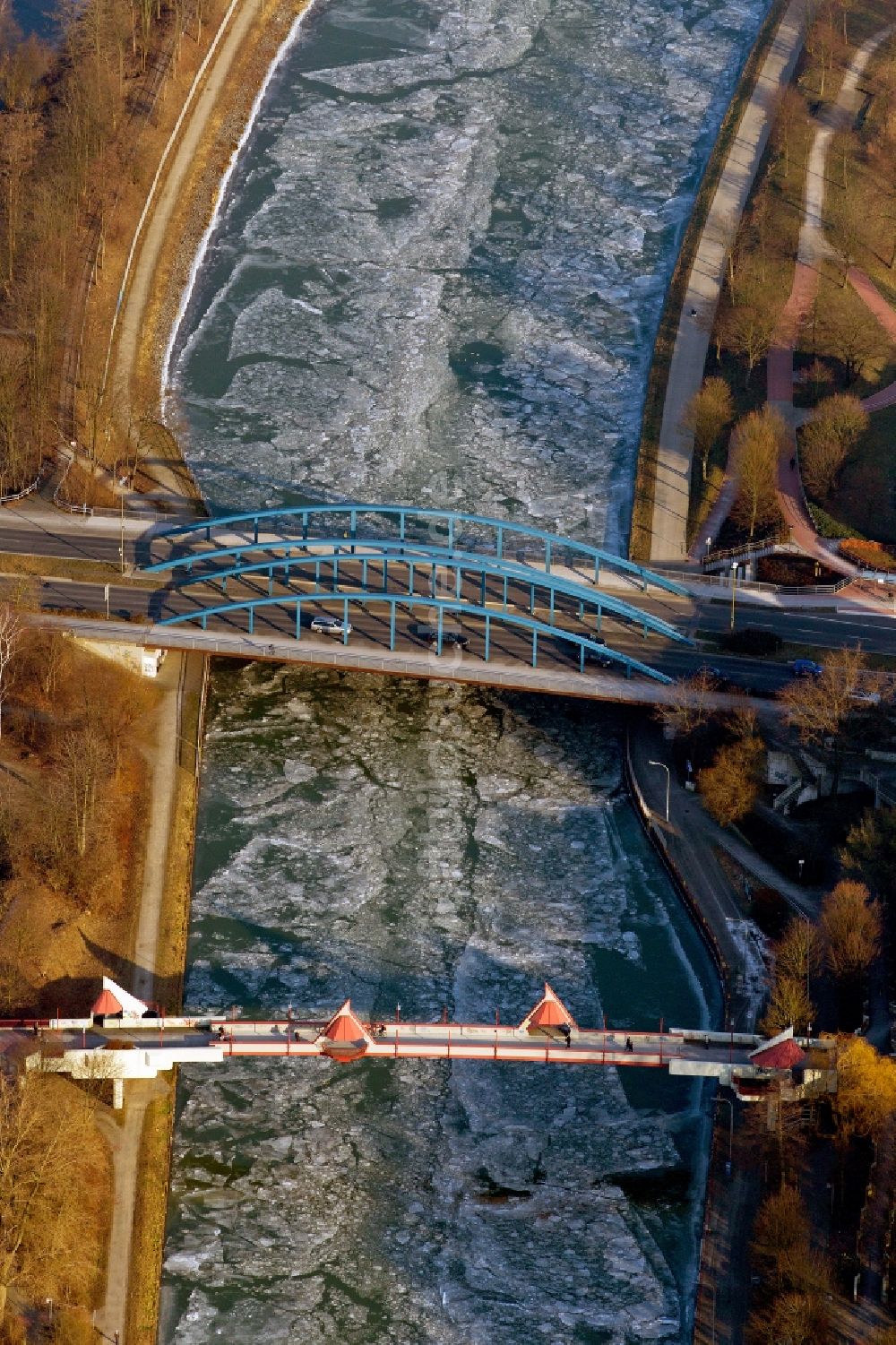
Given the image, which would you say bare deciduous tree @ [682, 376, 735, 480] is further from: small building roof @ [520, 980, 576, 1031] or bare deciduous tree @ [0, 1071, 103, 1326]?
bare deciduous tree @ [0, 1071, 103, 1326]

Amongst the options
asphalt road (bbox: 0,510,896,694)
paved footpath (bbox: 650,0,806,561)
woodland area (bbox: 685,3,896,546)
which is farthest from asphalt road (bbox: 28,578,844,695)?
woodland area (bbox: 685,3,896,546)

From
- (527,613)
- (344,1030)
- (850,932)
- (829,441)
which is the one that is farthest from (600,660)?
(344,1030)

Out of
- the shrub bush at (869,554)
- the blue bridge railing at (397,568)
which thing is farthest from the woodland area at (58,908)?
the shrub bush at (869,554)

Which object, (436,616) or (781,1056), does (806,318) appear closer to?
(436,616)

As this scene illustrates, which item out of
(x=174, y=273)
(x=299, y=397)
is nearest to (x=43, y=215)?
(x=174, y=273)

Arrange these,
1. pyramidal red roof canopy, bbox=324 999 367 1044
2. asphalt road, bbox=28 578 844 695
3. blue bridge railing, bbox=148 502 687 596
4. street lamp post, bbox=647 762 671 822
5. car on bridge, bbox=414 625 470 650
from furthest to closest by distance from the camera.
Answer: blue bridge railing, bbox=148 502 687 596, car on bridge, bbox=414 625 470 650, asphalt road, bbox=28 578 844 695, street lamp post, bbox=647 762 671 822, pyramidal red roof canopy, bbox=324 999 367 1044

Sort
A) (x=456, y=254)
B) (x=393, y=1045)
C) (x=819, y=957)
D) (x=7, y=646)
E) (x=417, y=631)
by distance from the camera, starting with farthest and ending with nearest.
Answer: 1. (x=456, y=254)
2. (x=417, y=631)
3. (x=7, y=646)
4. (x=819, y=957)
5. (x=393, y=1045)
